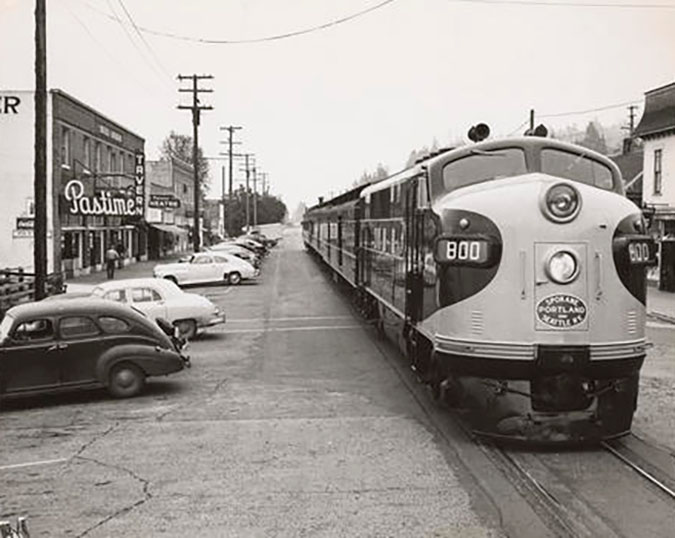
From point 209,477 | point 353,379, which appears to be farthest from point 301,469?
point 353,379

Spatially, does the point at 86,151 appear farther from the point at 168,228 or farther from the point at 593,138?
the point at 593,138

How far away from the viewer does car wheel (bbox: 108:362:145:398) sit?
14.7m

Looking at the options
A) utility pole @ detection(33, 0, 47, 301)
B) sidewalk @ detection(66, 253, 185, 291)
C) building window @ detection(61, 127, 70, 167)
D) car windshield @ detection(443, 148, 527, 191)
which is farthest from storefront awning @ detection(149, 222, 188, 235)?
car windshield @ detection(443, 148, 527, 191)

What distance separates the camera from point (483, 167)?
11508 mm

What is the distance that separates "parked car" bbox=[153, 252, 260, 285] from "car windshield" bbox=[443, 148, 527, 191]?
28.8 metres

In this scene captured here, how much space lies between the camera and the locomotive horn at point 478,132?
13.0 metres

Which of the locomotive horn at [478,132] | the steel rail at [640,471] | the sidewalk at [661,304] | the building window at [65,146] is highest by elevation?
the building window at [65,146]

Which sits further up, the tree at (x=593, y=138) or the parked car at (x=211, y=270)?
the tree at (x=593, y=138)

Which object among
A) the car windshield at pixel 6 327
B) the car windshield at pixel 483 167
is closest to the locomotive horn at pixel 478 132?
the car windshield at pixel 483 167

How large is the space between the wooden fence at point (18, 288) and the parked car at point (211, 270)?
9.91 meters

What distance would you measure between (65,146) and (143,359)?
30.6 metres

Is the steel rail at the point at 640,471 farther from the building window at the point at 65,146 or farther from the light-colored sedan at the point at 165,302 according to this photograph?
the building window at the point at 65,146

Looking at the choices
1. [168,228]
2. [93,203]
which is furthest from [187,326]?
[168,228]

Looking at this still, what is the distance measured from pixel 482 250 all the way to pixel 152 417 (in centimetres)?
540
